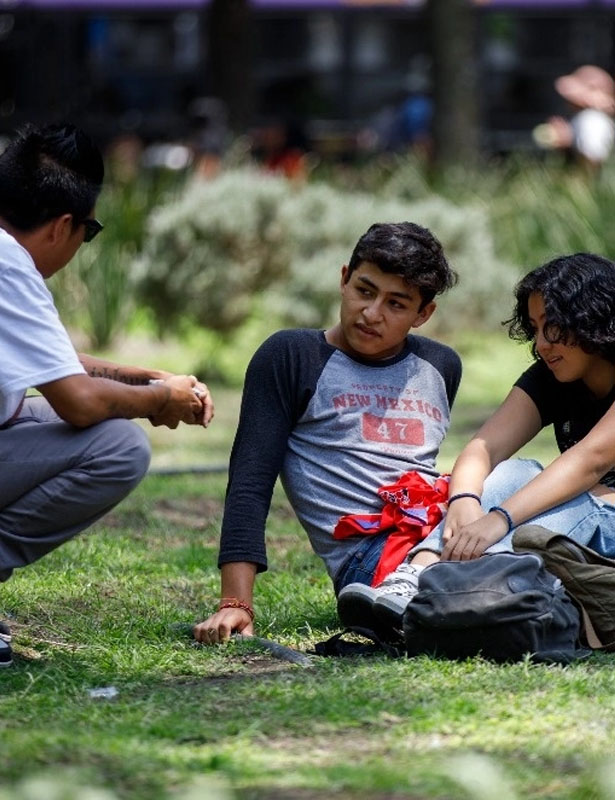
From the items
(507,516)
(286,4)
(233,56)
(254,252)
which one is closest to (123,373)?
(507,516)

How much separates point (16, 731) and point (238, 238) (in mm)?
7506

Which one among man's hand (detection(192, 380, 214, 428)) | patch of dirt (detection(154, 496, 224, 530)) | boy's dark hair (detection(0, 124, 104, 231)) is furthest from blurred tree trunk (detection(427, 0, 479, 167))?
boy's dark hair (detection(0, 124, 104, 231))

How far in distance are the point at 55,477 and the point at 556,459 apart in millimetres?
1226

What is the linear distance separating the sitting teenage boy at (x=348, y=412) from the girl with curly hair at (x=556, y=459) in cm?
19

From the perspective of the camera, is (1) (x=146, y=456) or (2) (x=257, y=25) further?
(2) (x=257, y=25)

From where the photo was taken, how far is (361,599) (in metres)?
3.88

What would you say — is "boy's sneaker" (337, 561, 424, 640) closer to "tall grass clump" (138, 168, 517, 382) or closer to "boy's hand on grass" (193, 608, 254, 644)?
"boy's hand on grass" (193, 608, 254, 644)

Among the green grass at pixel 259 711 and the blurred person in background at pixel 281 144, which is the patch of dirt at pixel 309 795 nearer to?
the green grass at pixel 259 711

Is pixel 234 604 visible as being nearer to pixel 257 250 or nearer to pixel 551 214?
pixel 257 250

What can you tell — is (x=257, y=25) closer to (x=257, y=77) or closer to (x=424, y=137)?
(x=257, y=77)

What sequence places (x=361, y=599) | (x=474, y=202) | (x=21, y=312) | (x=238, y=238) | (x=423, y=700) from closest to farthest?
1. (x=423, y=700)
2. (x=21, y=312)
3. (x=361, y=599)
4. (x=238, y=238)
5. (x=474, y=202)

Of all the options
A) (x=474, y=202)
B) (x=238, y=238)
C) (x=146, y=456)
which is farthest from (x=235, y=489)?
(x=474, y=202)

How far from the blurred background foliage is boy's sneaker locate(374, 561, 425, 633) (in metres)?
6.25

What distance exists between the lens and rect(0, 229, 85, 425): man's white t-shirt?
361cm
